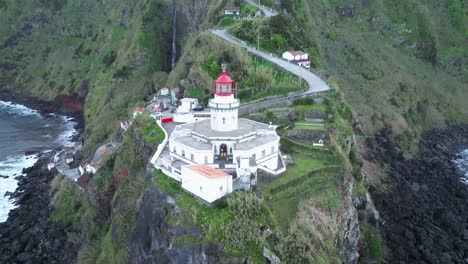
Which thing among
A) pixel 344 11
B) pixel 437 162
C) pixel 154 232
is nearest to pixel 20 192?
pixel 154 232

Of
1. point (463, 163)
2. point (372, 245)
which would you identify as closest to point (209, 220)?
point (372, 245)

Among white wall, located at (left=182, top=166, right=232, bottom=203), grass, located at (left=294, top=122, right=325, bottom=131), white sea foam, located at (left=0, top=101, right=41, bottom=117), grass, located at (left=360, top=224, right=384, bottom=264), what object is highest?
grass, located at (left=294, top=122, right=325, bottom=131)

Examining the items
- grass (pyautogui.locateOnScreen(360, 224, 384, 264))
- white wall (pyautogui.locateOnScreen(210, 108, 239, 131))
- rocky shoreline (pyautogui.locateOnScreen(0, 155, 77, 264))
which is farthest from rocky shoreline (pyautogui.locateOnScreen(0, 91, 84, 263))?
grass (pyautogui.locateOnScreen(360, 224, 384, 264))

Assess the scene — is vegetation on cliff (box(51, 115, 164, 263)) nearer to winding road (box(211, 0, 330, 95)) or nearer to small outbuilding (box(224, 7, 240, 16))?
winding road (box(211, 0, 330, 95))

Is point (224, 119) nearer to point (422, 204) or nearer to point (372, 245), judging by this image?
point (372, 245)

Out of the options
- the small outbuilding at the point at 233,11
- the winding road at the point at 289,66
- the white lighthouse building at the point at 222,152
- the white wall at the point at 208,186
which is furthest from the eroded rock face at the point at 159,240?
the small outbuilding at the point at 233,11

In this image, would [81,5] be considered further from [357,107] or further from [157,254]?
[157,254]

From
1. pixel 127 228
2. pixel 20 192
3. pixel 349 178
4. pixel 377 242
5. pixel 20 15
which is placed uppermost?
pixel 20 15
